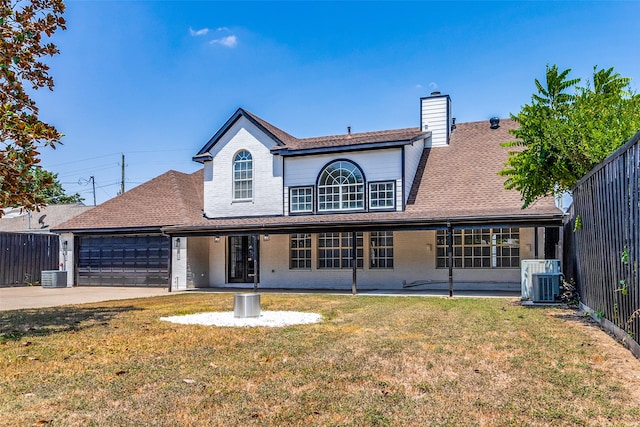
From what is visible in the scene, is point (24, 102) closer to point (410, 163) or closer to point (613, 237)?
point (613, 237)

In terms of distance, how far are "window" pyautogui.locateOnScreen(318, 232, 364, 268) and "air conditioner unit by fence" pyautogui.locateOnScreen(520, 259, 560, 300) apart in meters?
6.63

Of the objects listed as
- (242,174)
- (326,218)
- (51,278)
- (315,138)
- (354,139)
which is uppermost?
(315,138)

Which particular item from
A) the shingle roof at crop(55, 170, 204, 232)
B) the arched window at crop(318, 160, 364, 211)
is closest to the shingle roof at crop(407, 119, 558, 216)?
the arched window at crop(318, 160, 364, 211)

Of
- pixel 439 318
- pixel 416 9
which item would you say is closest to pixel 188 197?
pixel 416 9

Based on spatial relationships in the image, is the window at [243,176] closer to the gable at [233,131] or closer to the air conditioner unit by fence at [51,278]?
the gable at [233,131]

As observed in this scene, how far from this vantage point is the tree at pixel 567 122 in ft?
33.5

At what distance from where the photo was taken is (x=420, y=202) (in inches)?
717

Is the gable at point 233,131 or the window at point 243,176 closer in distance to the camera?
the gable at point 233,131

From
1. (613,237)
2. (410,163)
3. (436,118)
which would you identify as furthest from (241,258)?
(613,237)

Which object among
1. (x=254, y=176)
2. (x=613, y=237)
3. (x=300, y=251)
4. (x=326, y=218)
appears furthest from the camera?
(x=254, y=176)

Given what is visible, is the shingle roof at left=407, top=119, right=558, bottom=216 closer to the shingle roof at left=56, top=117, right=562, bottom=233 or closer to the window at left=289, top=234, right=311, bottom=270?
the shingle roof at left=56, top=117, right=562, bottom=233

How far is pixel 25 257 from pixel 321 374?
69.9 ft

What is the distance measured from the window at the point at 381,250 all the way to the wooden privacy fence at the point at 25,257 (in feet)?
48.1

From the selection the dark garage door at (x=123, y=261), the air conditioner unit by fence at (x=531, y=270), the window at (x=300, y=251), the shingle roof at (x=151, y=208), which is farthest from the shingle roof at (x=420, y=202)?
the air conditioner unit by fence at (x=531, y=270)
